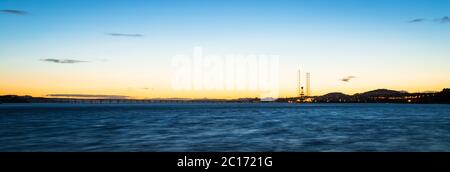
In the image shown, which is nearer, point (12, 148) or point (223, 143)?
point (12, 148)
